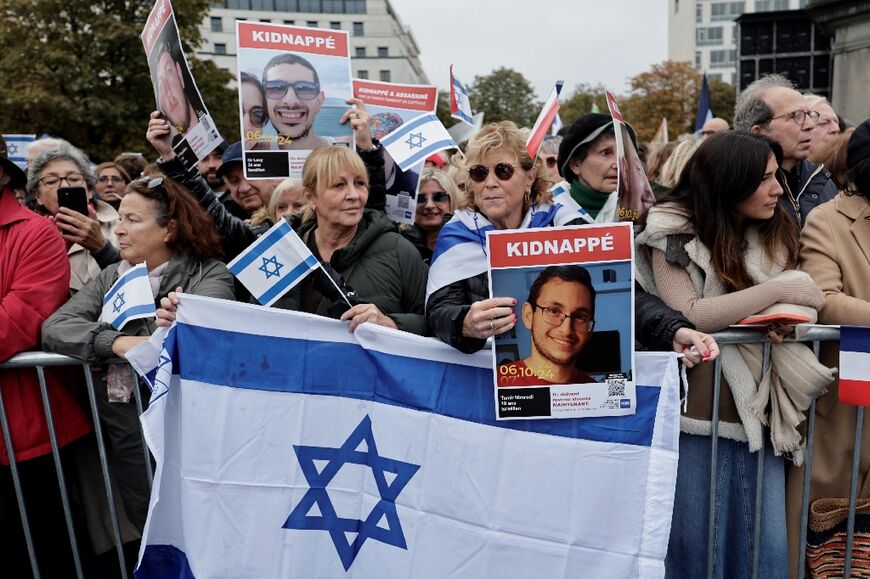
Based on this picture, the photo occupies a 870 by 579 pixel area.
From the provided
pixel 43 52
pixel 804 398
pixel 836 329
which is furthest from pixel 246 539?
pixel 43 52

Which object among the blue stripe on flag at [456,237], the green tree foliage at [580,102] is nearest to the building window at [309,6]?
the green tree foliage at [580,102]

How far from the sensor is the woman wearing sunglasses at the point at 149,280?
345 centimetres

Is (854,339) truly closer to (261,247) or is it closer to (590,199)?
(590,199)

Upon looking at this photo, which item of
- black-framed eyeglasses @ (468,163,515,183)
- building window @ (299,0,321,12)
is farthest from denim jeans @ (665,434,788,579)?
building window @ (299,0,321,12)

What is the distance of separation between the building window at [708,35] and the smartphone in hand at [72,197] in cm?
11179

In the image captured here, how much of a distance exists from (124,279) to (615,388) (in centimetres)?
208

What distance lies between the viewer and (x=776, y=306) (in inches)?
121

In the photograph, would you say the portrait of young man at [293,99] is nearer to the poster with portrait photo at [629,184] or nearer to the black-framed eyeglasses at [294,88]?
the black-framed eyeglasses at [294,88]

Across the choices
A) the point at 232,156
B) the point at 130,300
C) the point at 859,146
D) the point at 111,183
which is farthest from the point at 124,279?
the point at 111,183

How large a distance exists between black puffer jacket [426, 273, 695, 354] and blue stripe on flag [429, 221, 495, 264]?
0.17 meters

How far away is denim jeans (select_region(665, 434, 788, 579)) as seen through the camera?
10.4ft

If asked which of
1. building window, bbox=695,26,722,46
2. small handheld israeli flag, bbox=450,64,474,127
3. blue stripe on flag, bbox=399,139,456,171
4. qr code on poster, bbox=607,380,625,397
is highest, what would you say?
building window, bbox=695,26,722,46

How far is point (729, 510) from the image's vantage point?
3.24m

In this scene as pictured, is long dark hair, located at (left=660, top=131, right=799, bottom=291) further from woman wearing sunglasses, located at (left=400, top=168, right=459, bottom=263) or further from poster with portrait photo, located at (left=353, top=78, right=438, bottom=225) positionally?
poster with portrait photo, located at (left=353, top=78, right=438, bottom=225)
